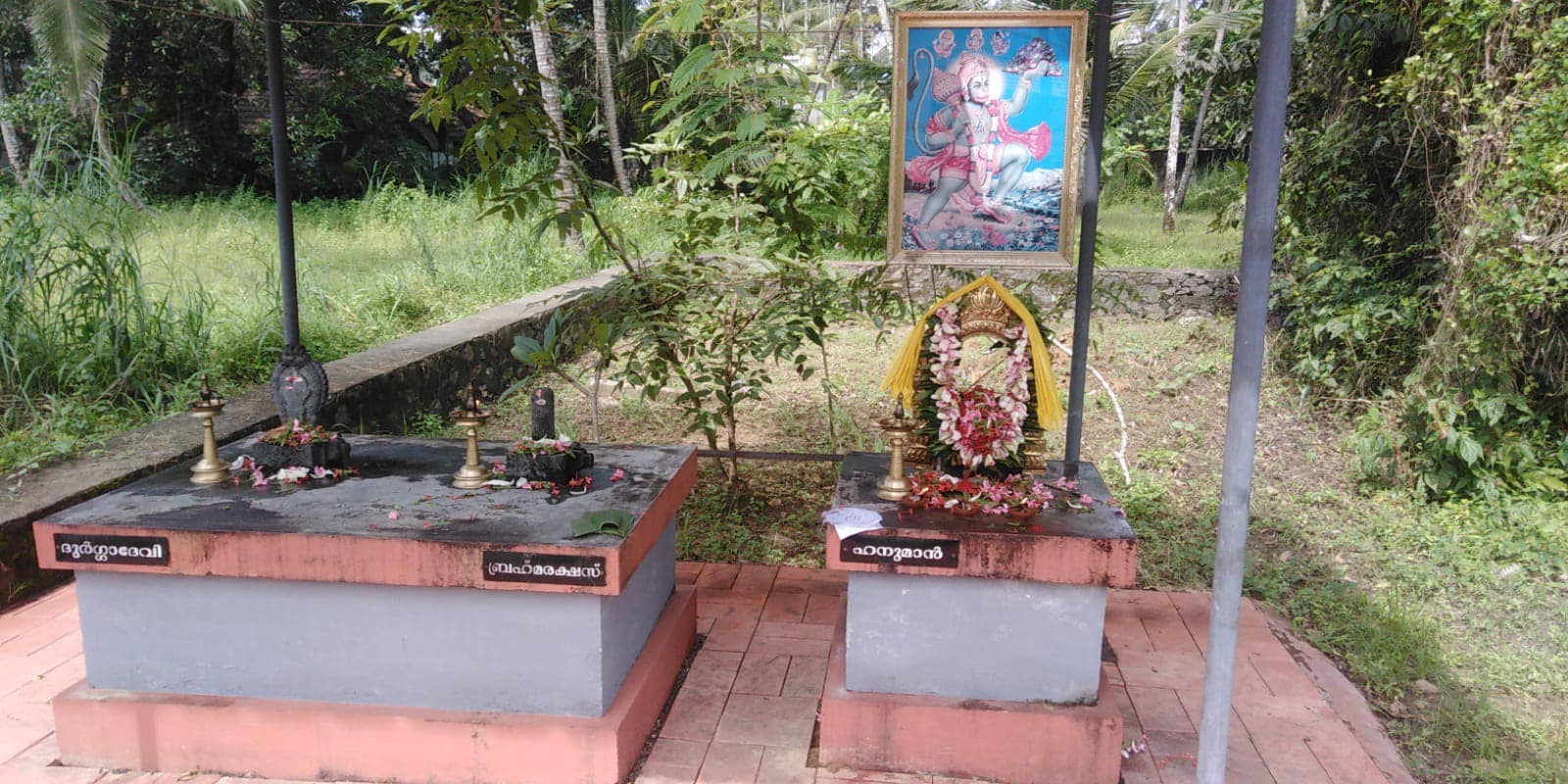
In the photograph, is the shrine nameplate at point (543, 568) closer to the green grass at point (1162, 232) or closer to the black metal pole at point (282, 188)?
the black metal pole at point (282, 188)

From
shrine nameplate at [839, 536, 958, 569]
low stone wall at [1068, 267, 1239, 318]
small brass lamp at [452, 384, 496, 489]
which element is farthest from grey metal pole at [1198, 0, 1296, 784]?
low stone wall at [1068, 267, 1239, 318]

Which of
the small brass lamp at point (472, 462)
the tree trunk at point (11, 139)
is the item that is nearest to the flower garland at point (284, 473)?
the small brass lamp at point (472, 462)

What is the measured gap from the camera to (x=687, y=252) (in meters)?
4.59

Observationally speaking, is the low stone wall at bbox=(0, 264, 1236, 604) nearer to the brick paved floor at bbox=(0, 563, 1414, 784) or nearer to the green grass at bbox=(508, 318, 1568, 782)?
the brick paved floor at bbox=(0, 563, 1414, 784)

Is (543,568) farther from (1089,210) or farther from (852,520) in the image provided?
(1089,210)

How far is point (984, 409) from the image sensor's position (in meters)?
3.14

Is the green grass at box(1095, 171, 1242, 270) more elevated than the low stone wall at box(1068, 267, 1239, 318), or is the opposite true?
the green grass at box(1095, 171, 1242, 270)

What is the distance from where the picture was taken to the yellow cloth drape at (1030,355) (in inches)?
123

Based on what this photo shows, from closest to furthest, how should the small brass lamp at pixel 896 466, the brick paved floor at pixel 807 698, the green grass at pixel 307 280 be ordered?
1. the brick paved floor at pixel 807 698
2. the small brass lamp at pixel 896 466
3. the green grass at pixel 307 280

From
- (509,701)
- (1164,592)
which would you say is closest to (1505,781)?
(1164,592)

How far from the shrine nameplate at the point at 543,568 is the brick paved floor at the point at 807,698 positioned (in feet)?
2.11

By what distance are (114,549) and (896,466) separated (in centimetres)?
211

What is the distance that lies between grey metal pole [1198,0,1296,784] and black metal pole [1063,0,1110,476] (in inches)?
39.1

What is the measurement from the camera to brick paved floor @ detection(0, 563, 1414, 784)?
9.41 feet
